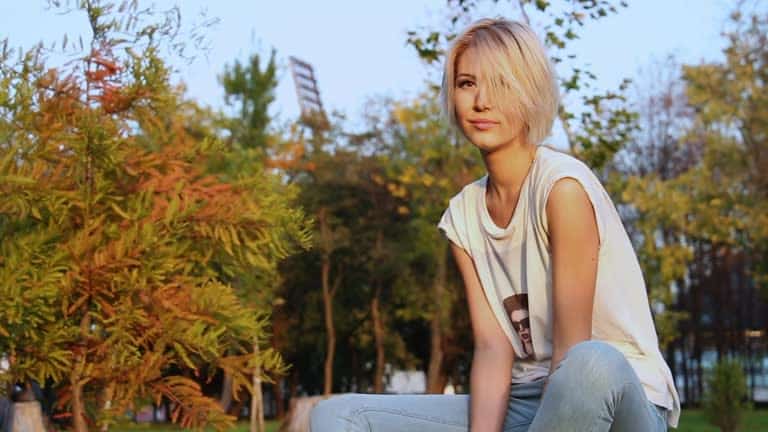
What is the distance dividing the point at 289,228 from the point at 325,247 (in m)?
23.9

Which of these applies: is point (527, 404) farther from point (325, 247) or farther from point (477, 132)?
point (325, 247)

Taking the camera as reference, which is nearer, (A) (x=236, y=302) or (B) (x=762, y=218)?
(A) (x=236, y=302)

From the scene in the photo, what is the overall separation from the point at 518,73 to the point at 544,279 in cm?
42

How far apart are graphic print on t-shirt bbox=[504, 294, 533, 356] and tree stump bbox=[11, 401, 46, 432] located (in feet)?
9.85

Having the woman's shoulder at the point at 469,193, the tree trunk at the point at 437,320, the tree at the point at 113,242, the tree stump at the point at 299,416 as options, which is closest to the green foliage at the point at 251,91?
the tree stump at the point at 299,416

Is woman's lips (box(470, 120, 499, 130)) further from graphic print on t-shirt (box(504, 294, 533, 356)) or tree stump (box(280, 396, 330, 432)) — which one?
tree stump (box(280, 396, 330, 432))

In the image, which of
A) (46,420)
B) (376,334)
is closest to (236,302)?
(46,420)

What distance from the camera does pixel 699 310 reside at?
37.8m

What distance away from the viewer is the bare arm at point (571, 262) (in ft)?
7.36

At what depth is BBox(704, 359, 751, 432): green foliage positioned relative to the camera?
18031 mm

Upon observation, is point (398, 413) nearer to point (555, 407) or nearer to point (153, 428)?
point (555, 407)

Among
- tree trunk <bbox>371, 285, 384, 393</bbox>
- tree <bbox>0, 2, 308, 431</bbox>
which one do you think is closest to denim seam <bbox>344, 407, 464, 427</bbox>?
tree <bbox>0, 2, 308, 431</bbox>

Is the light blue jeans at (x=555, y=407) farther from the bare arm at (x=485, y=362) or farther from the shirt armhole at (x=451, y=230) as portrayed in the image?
the shirt armhole at (x=451, y=230)

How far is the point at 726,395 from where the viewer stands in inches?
714
